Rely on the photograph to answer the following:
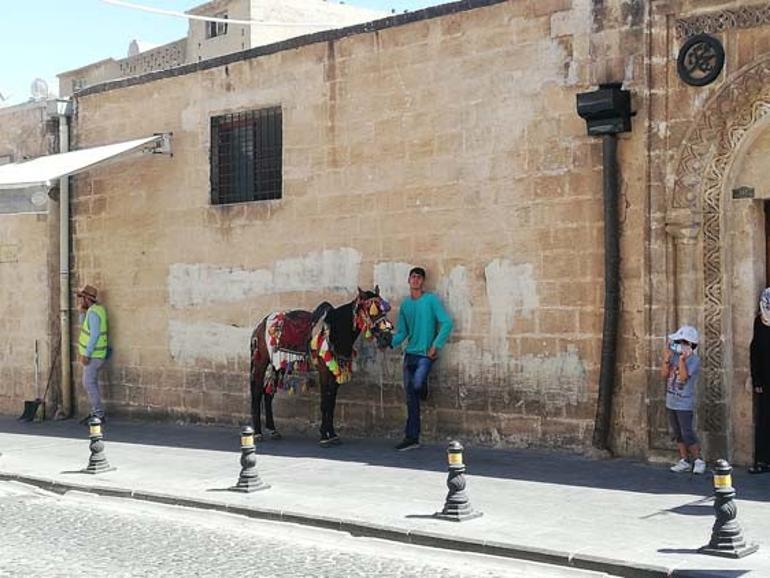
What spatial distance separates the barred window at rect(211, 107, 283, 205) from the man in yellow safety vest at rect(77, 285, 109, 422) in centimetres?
259

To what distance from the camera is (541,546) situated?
7.51m

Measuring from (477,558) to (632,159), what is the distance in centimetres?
475

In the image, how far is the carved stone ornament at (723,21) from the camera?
1000 cm

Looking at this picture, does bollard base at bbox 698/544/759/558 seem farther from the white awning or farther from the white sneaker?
the white awning

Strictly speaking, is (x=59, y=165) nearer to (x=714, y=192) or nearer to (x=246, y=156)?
(x=246, y=156)

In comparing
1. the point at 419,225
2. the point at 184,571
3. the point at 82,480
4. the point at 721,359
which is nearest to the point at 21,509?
the point at 82,480

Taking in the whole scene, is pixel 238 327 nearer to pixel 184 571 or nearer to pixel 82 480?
pixel 82 480

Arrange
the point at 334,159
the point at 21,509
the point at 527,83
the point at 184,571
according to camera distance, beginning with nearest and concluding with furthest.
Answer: the point at 184,571, the point at 21,509, the point at 527,83, the point at 334,159

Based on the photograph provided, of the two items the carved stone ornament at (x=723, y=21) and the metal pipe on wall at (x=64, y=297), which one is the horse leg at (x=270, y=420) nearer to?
the metal pipe on wall at (x=64, y=297)

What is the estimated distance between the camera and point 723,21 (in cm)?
1023

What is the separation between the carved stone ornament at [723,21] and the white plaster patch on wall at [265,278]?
464cm

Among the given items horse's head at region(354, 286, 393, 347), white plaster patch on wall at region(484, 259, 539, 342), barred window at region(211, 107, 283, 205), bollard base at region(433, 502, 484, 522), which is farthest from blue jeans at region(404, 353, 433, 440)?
bollard base at region(433, 502, 484, 522)

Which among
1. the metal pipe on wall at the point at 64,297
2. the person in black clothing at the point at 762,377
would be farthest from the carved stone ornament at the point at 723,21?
the metal pipe on wall at the point at 64,297

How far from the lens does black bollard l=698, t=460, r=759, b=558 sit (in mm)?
7086
